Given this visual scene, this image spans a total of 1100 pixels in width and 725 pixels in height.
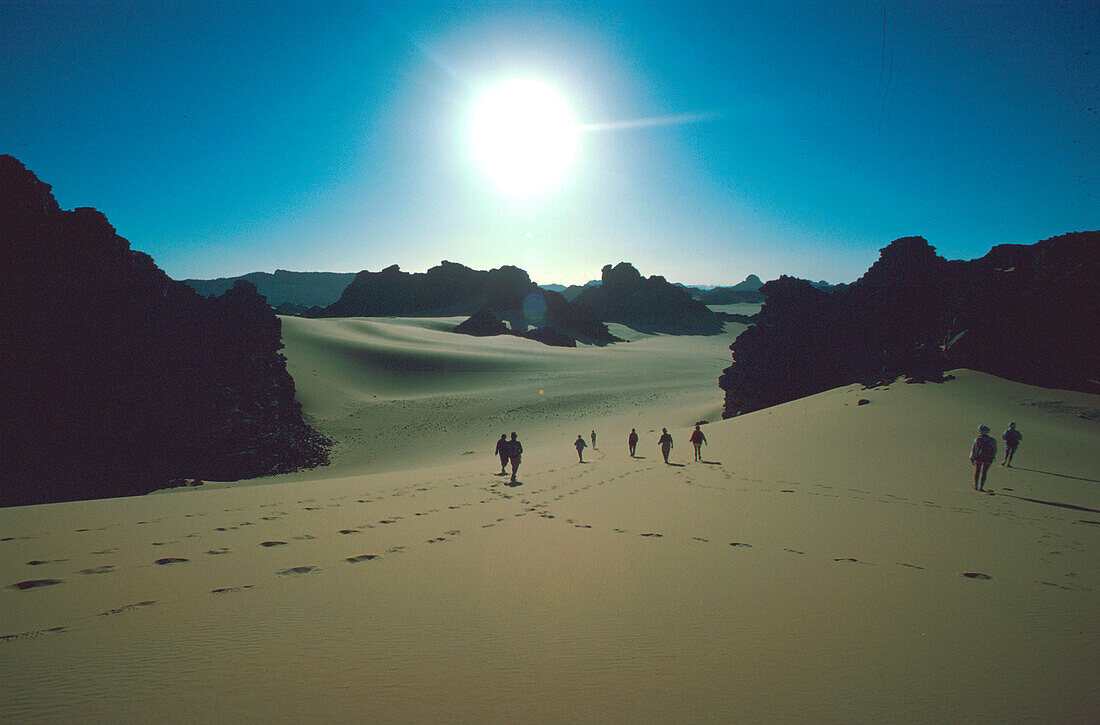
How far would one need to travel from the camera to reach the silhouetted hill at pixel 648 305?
116 metres

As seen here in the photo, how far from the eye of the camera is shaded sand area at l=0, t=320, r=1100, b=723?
2.75 m

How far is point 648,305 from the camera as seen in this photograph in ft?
400

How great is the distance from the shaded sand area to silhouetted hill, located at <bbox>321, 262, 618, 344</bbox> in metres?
84.6

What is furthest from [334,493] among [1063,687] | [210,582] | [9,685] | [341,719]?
[1063,687]

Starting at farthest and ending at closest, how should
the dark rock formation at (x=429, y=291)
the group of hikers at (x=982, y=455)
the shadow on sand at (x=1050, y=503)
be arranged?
the dark rock formation at (x=429, y=291) → the group of hikers at (x=982, y=455) → the shadow on sand at (x=1050, y=503)

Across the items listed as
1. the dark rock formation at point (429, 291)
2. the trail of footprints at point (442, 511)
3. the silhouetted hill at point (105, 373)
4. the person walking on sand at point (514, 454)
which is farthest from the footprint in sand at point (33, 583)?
the dark rock formation at point (429, 291)

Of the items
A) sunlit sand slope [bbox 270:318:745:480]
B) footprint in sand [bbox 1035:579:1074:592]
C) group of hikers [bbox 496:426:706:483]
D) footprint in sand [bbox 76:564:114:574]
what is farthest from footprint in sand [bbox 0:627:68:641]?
sunlit sand slope [bbox 270:318:745:480]

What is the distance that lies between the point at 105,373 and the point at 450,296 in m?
104

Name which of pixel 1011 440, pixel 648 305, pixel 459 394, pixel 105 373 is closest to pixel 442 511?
pixel 1011 440

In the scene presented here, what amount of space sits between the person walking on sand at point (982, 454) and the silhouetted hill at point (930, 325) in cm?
1199

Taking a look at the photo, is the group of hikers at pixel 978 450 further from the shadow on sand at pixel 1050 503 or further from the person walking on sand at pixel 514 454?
the shadow on sand at pixel 1050 503

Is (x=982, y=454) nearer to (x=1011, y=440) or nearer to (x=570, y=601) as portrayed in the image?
(x=1011, y=440)

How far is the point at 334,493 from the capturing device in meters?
9.78

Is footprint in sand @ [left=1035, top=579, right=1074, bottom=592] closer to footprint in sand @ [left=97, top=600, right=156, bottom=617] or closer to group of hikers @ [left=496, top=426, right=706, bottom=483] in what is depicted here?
footprint in sand @ [left=97, top=600, right=156, bottom=617]
